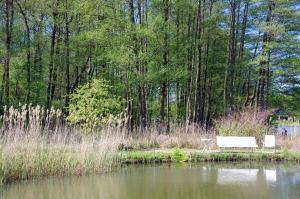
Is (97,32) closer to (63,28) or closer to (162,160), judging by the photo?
(63,28)

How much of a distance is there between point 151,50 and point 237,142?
22.4 ft

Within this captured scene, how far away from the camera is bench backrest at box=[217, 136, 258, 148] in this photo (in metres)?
12.9

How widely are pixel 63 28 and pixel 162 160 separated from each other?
10.5 m

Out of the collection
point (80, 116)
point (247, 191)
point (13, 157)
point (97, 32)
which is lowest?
point (247, 191)

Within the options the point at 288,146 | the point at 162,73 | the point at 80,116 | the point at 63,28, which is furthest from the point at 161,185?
the point at 63,28

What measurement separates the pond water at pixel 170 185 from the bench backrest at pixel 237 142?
1994 mm

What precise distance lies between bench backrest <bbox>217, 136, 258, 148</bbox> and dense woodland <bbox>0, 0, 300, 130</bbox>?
3.73 metres

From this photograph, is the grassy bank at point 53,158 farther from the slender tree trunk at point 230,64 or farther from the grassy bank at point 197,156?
the slender tree trunk at point 230,64

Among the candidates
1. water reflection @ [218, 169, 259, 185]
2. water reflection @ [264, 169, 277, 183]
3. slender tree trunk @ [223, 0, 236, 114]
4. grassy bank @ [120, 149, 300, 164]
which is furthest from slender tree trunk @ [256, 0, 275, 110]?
water reflection @ [218, 169, 259, 185]

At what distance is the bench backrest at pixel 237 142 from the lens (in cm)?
1290

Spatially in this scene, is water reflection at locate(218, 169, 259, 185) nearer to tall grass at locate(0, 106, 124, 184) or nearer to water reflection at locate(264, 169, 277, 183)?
water reflection at locate(264, 169, 277, 183)

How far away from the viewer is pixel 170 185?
8500 millimetres

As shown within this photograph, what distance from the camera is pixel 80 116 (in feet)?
46.5

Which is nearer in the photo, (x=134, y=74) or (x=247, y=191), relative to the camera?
(x=247, y=191)
